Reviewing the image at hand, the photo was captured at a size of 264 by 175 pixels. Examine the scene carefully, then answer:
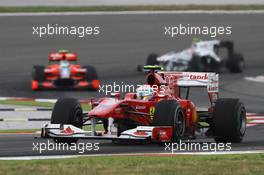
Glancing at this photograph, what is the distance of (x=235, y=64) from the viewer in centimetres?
3831

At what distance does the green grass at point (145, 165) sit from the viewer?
45.1 ft

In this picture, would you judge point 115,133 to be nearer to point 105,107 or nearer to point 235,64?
point 105,107

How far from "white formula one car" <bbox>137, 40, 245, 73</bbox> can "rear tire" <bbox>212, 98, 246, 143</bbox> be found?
18.3m

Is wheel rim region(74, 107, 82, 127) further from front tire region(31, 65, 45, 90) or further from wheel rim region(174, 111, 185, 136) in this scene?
front tire region(31, 65, 45, 90)

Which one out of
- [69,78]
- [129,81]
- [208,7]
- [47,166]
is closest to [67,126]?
[47,166]

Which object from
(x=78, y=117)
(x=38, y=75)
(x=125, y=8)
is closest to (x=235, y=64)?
(x=125, y=8)

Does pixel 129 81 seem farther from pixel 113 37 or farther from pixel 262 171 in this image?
pixel 262 171

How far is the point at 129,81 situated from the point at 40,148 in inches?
677

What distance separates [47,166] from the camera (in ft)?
47.0

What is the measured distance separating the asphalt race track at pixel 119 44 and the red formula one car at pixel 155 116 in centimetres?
1344

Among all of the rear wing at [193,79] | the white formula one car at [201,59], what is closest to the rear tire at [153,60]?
the white formula one car at [201,59]

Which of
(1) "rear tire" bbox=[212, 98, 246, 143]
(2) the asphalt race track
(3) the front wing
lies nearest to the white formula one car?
(2) the asphalt race track

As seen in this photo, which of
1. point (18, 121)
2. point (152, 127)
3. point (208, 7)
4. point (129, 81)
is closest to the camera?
point (152, 127)

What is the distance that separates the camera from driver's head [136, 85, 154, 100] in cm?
1794
